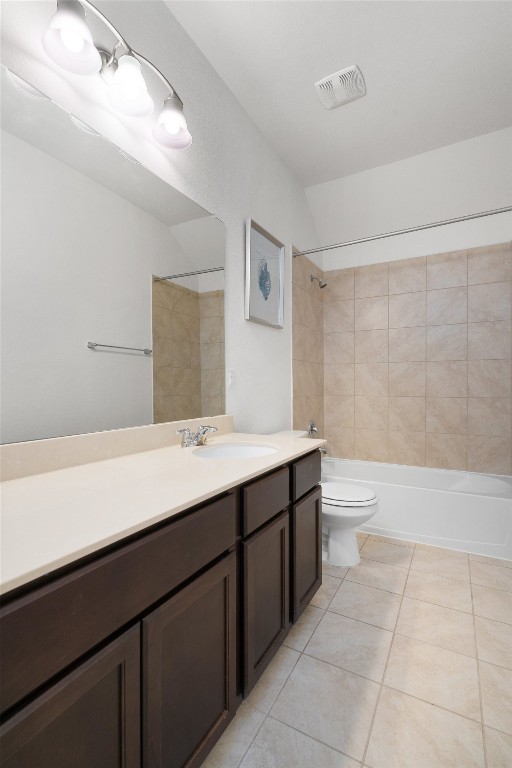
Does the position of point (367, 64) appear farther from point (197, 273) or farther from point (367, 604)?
point (367, 604)

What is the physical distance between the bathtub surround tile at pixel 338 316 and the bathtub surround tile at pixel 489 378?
3.38 feet

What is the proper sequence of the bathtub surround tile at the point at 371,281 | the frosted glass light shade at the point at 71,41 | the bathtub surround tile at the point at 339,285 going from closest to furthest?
1. the frosted glass light shade at the point at 71,41
2. the bathtub surround tile at the point at 371,281
3. the bathtub surround tile at the point at 339,285

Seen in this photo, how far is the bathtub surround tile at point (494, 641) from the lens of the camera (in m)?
1.35

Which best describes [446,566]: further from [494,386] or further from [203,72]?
[203,72]

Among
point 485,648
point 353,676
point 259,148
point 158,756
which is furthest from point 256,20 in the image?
point 485,648

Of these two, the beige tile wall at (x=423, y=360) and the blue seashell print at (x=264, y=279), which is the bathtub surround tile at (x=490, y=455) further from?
the blue seashell print at (x=264, y=279)

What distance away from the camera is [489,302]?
270cm

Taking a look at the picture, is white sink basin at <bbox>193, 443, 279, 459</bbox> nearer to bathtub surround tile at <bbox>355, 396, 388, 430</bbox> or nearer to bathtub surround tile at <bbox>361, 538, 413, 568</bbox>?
bathtub surround tile at <bbox>361, 538, 413, 568</bbox>

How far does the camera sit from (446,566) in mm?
2016

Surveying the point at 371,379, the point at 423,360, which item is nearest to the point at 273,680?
the point at 371,379

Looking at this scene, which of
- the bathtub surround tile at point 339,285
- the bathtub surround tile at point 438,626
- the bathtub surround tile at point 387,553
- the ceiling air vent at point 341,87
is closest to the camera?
the bathtub surround tile at point 438,626

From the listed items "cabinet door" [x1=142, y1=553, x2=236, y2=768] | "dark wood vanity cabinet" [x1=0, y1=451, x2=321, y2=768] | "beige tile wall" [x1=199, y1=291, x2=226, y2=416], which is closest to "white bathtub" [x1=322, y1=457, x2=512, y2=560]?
"beige tile wall" [x1=199, y1=291, x2=226, y2=416]

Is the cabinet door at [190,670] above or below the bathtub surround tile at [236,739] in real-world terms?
above

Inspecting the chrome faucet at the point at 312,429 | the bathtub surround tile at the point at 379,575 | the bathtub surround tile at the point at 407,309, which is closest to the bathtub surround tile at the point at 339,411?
the chrome faucet at the point at 312,429
